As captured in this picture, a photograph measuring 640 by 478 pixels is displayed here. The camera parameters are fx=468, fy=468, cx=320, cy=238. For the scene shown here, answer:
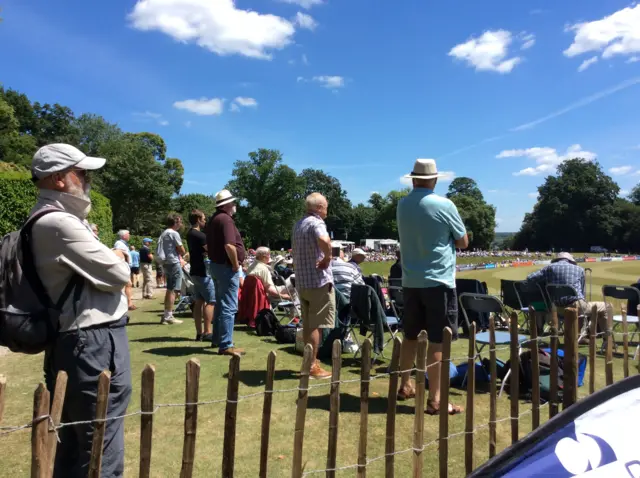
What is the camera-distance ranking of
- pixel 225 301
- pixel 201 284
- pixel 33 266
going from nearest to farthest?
pixel 33 266 < pixel 225 301 < pixel 201 284

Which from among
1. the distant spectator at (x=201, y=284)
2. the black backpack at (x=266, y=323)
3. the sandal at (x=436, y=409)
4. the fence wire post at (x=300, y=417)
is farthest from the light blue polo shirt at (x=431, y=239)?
the black backpack at (x=266, y=323)

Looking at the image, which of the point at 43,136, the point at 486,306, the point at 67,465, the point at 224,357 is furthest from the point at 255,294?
the point at 43,136

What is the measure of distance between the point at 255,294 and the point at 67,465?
19.8ft

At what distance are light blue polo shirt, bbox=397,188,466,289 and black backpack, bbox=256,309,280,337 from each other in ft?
13.1

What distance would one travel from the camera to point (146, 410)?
193 cm

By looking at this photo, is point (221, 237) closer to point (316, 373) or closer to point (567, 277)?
point (316, 373)

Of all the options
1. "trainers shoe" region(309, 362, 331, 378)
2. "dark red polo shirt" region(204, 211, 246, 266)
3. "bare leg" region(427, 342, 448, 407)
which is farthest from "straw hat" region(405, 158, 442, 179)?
"dark red polo shirt" region(204, 211, 246, 266)

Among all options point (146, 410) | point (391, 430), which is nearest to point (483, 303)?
point (391, 430)

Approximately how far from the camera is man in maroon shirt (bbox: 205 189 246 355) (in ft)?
18.5

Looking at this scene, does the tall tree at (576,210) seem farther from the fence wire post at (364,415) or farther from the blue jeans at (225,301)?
the fence wire post at (364,415)

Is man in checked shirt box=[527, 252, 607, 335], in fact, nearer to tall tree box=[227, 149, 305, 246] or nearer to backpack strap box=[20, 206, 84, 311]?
backpack strap box=[20, 206, 84, 311]

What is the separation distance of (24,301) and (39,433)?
56cm

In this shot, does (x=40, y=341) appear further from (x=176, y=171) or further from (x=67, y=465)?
(x=176, y=171)

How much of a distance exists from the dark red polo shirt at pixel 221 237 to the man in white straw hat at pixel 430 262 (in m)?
2.41
